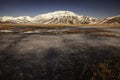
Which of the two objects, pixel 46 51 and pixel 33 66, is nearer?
pixel 33 66

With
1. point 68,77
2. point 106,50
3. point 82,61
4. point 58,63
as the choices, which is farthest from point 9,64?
point 106,50

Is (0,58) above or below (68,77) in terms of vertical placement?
above

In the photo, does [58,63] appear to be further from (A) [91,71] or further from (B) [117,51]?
(B) [117,51]

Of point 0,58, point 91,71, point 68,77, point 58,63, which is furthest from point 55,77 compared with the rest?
point 0,58

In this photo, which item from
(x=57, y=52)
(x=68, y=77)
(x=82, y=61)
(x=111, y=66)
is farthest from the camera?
(x=57, y=52)

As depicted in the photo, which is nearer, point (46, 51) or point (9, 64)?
point (9, 64)

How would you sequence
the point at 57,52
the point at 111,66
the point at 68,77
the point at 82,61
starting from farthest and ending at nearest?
the point at 57,52 < the point at 82,61 < the point at 111,66 < the point at 68,77

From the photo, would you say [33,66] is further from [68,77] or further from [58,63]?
[68,77]

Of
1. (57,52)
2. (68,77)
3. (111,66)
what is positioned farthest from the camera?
(57,52)
